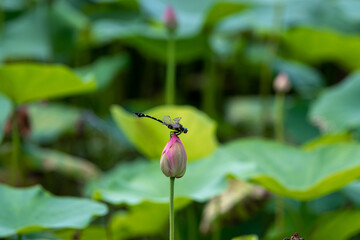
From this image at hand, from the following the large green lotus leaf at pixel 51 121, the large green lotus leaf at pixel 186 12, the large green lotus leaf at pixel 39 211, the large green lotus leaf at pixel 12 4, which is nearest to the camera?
the large green lotus leaf at pixel 39 211

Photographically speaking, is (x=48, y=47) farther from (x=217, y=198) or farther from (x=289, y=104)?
(x=217, y=198)

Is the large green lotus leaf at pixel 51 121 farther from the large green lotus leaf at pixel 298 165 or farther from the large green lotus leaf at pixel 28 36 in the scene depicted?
the large green lotus leaf at pixel 298 165

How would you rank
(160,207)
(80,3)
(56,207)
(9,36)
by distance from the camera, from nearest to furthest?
(56,207) < (160,207) < (9,36) < (80,3)

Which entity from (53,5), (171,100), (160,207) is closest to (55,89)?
(171,100)

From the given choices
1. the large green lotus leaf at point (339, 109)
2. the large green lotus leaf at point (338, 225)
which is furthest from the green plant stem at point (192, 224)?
the large green lotus leaf at point (339, 109)

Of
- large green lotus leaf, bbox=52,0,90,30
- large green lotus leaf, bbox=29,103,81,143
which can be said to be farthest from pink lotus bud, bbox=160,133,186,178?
large green lotus leaf, bbox=52,0,90,30

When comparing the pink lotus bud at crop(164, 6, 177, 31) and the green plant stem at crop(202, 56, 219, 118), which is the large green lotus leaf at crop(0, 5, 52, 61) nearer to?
the green plant stem at crop(202, 56, 219, 118)

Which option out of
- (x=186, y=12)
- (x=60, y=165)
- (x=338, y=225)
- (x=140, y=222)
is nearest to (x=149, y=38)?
(x=186, y=12)
